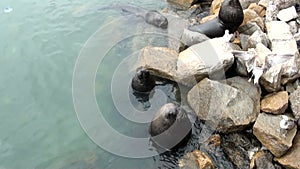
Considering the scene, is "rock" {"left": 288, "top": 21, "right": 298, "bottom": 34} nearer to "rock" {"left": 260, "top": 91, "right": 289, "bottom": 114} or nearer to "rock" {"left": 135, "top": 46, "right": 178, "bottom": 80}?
"rock" {"left": 260, "top": 91, "right": 289, "bottom": 114}

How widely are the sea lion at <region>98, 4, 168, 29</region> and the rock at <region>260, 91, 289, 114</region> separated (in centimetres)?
351

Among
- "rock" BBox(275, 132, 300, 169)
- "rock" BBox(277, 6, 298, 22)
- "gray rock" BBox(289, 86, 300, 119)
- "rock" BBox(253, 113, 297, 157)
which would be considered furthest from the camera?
"rock" BBox(277, 6, 298, 22)

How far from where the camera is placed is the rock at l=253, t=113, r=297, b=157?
5.00 metres

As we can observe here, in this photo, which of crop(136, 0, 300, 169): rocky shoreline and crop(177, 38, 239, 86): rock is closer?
crop(136, 0, 300, 169): rocky shoreline

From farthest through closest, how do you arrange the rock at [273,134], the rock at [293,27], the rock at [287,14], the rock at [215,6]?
the rock at [215,6]
the rock at [287,14]
the rock at [293,27]
the rock at [273,134]

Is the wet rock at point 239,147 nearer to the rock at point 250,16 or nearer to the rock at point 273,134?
the rock at point 273,134

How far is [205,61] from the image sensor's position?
20.4 feet

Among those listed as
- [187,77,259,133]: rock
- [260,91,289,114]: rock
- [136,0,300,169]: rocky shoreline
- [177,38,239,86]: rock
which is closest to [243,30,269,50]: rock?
[136,0,300,169]: rocky shoreline

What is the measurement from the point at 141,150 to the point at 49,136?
1.76m

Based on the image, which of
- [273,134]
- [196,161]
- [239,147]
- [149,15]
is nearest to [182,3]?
[149,15]

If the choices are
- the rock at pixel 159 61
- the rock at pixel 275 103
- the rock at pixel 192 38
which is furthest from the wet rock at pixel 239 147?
the rock at pixel 192 38

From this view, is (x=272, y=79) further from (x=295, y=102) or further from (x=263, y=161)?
(x=263, y=161)

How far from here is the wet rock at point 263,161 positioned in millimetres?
5031

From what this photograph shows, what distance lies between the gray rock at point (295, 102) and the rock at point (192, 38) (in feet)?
7.13
